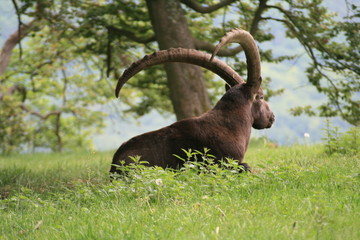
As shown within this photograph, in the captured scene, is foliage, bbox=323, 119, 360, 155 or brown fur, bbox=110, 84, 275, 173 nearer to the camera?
brown fur, bbox=110, 84, 275, 173

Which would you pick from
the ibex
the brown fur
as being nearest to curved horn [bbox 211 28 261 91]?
the ibex

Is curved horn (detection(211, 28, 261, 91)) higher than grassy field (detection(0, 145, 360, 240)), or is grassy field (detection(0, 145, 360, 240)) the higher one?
curved horn (detection(211, 28, 261, 91))

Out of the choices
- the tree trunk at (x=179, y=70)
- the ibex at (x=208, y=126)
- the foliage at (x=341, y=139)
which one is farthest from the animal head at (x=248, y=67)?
the tree trunk at (x=179, y=70)

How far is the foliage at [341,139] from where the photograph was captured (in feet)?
29.3

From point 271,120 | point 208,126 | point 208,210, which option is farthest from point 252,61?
point 208,210

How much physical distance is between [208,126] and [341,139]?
368 centimetres

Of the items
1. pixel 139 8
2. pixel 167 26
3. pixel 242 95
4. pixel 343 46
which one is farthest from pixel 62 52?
pixel 242 95

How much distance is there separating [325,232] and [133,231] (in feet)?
4.99

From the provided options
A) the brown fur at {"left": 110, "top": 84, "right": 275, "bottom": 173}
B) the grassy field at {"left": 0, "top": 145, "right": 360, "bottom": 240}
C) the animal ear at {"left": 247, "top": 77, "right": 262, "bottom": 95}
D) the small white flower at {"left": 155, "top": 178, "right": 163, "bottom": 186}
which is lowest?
the grassy field at {"left": 0, "top": 145, "right": 360, "bottom": 240}

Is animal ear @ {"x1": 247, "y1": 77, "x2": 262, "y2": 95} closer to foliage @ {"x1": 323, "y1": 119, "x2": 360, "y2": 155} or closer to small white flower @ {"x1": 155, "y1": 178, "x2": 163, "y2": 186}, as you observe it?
foliage @ {"x1": 323, "y1": 119, "x2": 360, "y2": 155}

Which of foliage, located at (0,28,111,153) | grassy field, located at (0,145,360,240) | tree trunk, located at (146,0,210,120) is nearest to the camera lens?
grassy field, located at (0,145,360,240)

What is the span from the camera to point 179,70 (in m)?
12.5

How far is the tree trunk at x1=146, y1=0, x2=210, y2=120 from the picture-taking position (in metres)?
12.4

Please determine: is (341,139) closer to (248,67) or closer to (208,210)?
(248,67)
